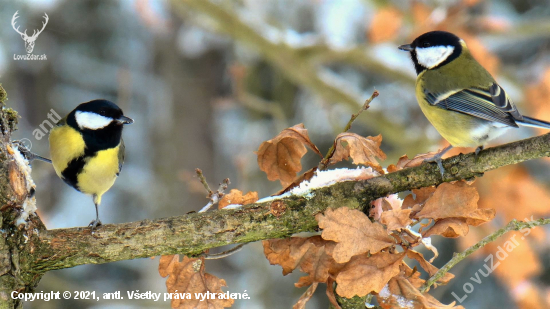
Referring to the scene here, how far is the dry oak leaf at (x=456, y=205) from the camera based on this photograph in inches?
48.8

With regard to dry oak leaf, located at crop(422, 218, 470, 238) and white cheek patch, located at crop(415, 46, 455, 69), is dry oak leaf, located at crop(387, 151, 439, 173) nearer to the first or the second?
dry oak leaf, located at crop(422, 218, 470, 238)

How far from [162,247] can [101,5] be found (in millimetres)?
7011

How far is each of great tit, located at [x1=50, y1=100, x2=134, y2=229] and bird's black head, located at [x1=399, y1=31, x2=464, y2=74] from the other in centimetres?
146

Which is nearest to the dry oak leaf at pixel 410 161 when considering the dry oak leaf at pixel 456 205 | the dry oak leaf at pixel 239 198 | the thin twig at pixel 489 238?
the dry oak leaf at pixel 456 205

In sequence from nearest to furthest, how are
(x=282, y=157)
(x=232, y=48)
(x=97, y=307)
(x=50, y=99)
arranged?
1. (x=282, y=157)
2. (x=97, y=307)
3. (x=232, y=48)
4. (x=50, y=99)

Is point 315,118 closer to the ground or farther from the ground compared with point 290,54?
farther from the ground

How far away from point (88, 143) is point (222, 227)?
1.15 meters

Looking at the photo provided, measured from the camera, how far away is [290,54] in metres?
4.16

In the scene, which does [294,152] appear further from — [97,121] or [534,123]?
[97,121]

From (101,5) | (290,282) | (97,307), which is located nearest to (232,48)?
(101,5)

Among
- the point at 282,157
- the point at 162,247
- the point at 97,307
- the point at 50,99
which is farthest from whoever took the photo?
the point at 50,99

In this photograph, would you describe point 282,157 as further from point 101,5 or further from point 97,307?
point 101,5

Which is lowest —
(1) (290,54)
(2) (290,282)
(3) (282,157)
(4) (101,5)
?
(3) (282,157)

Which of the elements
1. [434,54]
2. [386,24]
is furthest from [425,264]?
[386,24]
